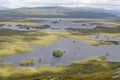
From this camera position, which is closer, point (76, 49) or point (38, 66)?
point (38, 66)

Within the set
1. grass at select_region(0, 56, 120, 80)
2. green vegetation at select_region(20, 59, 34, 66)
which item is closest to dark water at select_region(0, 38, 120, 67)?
green vegetation at select_region(20, 59, 34, 66)

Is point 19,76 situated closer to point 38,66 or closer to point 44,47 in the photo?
point 38,66

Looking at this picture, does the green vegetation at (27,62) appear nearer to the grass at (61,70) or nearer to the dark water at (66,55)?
the dark water at (66,55)

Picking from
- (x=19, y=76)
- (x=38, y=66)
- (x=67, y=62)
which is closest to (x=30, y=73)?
(x=19, y=76)

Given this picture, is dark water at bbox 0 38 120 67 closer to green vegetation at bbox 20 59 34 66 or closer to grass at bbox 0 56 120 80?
green vegetation at bbox 20 59 34 66

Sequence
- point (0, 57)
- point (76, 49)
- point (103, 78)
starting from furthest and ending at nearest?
point (76, 49), point (0, 57), point (103, 78)

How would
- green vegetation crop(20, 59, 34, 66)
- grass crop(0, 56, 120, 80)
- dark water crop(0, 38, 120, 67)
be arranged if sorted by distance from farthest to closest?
1. dark water crop(0, 38, 120, 67)
2. green vegetation crop(20, 59, 34, 66)
3. grass crop(0, 56, 120, 80)

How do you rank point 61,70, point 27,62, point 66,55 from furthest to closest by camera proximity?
point 66,55
point 27,62
point 61,70

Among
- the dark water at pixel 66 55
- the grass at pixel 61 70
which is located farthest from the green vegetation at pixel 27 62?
the grass at pixel 61 70

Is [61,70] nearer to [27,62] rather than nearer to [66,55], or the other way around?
[27,62]

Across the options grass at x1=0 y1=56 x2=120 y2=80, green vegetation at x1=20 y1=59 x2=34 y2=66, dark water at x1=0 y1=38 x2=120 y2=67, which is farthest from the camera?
dark water at x1=0 y1=38 x2=120 y2=67

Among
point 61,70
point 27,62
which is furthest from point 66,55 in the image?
point 61,70
